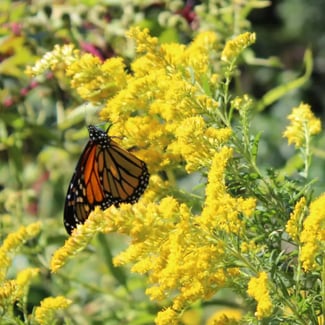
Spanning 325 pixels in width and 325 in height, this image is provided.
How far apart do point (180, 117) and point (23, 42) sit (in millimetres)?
1292

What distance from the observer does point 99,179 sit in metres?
2.29

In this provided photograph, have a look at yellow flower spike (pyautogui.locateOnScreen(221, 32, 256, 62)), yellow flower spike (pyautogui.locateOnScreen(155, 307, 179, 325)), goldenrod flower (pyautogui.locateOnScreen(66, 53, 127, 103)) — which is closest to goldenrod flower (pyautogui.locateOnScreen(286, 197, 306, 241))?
yellow flower spike (pyautogui.locateOnScreen(155, 307, 179, 325))

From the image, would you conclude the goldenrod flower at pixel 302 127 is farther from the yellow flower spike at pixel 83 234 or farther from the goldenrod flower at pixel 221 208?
the yellow flower spike at pixel 83 234

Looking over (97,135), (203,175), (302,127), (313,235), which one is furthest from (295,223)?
(97,135)

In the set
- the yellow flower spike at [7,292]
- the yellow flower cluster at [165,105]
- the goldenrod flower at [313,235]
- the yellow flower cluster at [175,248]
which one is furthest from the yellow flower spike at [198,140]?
the yellow flower spike at [7,292]

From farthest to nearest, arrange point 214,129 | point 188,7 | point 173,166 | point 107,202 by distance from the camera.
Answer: point 188,7
point 107,202
point 173,166
point 214,129

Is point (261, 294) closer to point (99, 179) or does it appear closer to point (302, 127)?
point (302, 127)

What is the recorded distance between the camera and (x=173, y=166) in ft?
6.53

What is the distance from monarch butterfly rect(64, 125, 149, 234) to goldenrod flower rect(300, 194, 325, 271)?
624mm

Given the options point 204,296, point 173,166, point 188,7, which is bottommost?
point 204,296

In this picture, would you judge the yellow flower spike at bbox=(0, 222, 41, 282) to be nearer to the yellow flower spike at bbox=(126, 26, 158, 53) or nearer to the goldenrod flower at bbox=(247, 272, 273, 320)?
the yellow flower spike at bbox=(126, 26, 158, 53)

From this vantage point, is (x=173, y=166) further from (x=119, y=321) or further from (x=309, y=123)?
(x=119, y=321)

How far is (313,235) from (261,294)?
0.14 meters

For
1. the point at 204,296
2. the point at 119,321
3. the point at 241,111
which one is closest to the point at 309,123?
the point at 241,111
